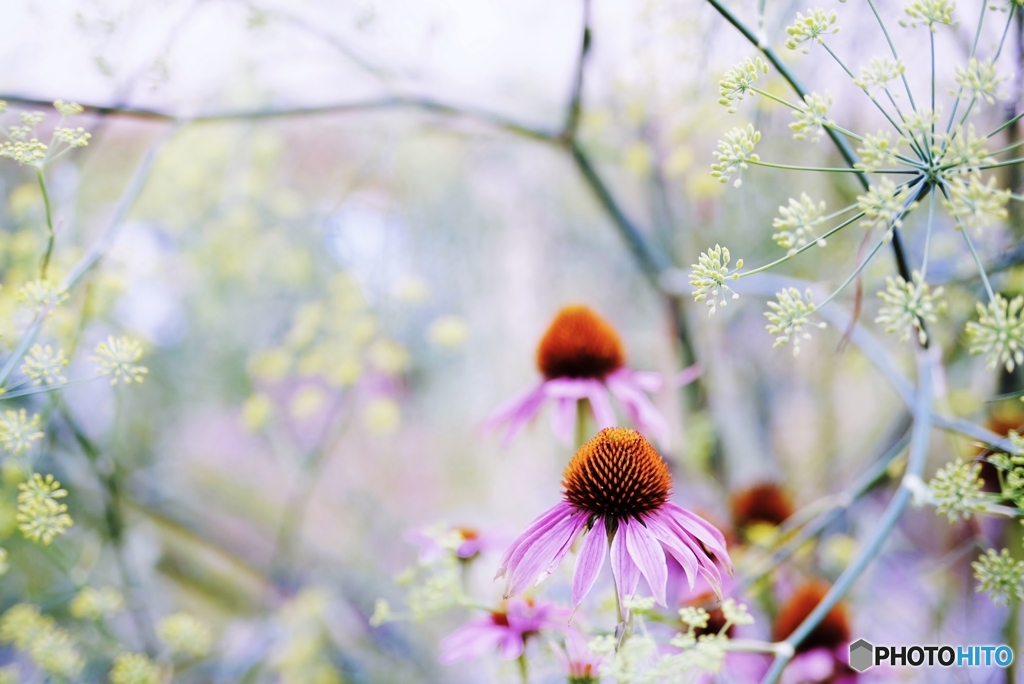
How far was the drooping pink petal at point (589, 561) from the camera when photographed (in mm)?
312

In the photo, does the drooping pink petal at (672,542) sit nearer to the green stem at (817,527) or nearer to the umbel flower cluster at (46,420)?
the green stem at (817,527)

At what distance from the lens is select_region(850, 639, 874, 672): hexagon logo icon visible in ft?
1.59

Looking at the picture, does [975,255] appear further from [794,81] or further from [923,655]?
[923,655]

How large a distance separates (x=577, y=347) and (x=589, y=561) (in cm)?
25

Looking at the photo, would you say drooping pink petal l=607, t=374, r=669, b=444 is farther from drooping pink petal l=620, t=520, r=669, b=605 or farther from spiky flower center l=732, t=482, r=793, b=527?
spiky flower center l=732, t=482, r=793, b=527

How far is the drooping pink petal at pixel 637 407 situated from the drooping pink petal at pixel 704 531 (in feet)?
0.37

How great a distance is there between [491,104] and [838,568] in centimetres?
76

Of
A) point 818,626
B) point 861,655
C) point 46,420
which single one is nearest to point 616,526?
point 861,655

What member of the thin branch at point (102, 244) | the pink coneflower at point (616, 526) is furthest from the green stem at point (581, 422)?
the thin branch at point (102, 244)

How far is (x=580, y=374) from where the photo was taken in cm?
56

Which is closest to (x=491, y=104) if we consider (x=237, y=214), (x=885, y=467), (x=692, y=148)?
(x=692, y=148)

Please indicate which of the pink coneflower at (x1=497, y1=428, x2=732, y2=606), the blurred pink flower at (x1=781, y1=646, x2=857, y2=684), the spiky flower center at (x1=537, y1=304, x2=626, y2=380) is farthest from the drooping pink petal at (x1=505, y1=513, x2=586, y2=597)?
the blurred pink flower at (x1=781, y1=646, x2=857, y2=684)

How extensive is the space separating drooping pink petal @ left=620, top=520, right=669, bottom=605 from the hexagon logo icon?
0.85 ft

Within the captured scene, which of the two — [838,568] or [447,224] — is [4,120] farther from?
[838,568]
